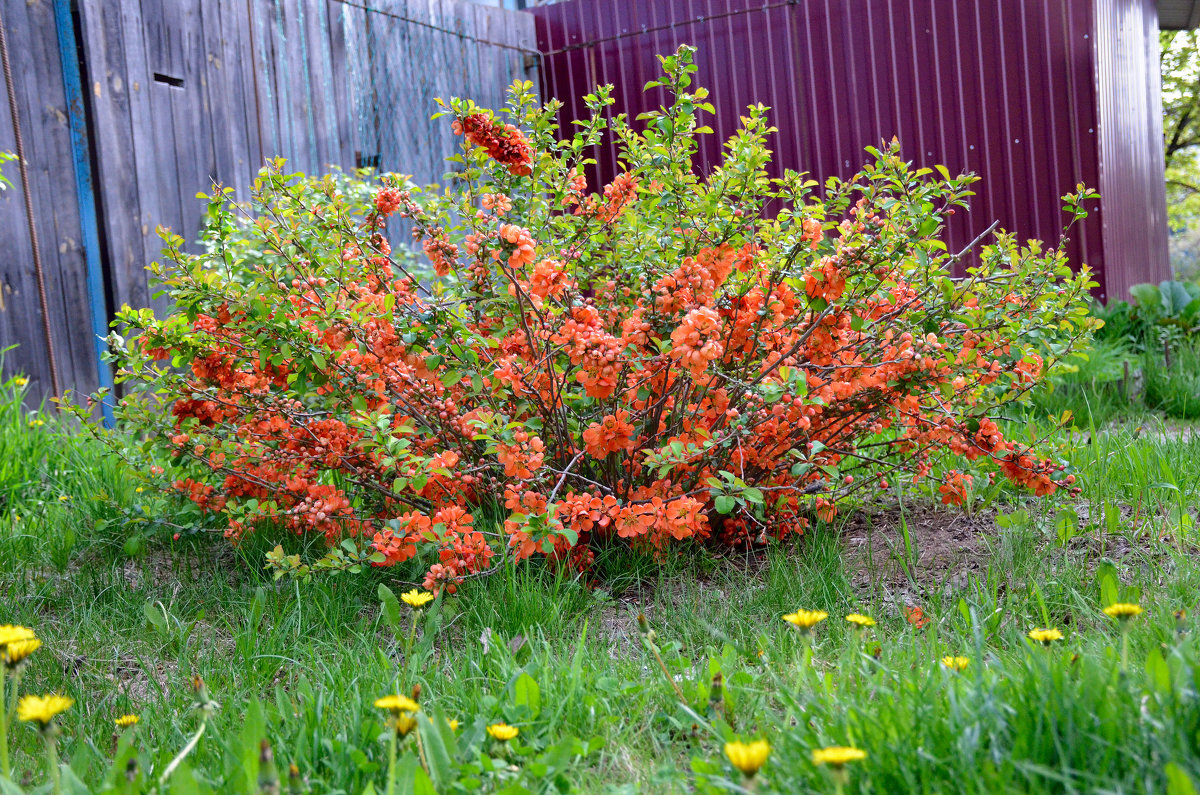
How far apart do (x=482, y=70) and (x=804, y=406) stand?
16.3 feet

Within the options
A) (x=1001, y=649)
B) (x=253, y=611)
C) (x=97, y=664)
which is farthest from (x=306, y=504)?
(x=1001, y=649)

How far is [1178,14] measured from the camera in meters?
10.1

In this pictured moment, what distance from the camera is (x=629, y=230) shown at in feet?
7.94

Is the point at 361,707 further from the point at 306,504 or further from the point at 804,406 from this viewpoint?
the point at 804,406

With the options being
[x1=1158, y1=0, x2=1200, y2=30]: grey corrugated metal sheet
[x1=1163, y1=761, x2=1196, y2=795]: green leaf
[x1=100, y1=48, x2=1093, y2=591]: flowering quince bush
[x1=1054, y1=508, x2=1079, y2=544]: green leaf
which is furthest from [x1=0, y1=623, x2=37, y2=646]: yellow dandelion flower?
[x1=1158, y1=0, x2=1200, y2=30]: grey corrugated metal sheet

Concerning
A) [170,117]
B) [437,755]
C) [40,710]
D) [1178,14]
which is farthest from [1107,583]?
[1178,14]

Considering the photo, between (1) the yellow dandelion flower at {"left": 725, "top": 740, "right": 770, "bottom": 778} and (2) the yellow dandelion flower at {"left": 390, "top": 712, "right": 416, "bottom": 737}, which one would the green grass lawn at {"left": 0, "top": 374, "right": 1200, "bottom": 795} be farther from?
(1) the yellow dandelion flower at {"left": 725, "top": 740, "right": 770, "bottom": 778}

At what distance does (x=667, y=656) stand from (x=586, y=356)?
0.59 metres

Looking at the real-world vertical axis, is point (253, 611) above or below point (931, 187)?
below

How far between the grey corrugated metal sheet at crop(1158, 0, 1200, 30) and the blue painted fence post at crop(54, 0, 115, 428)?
996 centimetres

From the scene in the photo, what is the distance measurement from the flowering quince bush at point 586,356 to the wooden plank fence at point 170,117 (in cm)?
181

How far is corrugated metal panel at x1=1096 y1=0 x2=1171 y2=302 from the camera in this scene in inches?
229

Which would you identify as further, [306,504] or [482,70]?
[482,70]

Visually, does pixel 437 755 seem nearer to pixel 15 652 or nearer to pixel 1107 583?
pixel 15 652
